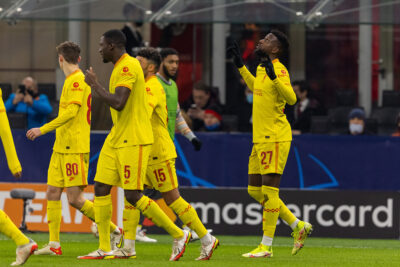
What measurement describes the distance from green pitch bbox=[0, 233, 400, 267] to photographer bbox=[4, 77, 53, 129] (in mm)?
3031

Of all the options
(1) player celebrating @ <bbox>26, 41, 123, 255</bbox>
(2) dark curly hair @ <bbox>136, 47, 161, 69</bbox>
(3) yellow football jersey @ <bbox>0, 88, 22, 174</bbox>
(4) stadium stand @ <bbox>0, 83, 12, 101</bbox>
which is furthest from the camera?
(4) stadium stand @ <bbox>0, 83, 12, 101</bbox>

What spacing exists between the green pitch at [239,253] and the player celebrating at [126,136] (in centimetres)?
60

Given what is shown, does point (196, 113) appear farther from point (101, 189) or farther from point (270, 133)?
point (101, 189)

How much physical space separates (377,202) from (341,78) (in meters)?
6.65

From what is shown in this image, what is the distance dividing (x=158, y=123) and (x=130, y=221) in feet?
3.25

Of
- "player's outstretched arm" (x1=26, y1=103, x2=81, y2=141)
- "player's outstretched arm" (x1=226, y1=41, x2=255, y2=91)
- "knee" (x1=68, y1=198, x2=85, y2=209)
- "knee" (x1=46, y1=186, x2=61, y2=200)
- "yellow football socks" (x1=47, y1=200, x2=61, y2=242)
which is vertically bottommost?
"yellow football socks" (x1=47, y1=200, x2=61, y2=242)

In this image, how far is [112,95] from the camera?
988 centimetres

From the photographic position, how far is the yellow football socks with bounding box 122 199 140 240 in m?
10.6

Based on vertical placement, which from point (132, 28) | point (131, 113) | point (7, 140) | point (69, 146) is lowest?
point (69, 146)

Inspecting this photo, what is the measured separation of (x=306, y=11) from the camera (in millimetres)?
16719

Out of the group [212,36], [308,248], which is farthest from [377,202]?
[212,36]

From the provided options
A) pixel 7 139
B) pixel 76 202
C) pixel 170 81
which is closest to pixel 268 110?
pixel 170 81

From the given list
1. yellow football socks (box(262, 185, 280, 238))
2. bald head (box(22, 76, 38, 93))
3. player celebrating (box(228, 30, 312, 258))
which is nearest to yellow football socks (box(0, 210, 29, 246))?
player celebrating (box(228, 30, 312, 258))

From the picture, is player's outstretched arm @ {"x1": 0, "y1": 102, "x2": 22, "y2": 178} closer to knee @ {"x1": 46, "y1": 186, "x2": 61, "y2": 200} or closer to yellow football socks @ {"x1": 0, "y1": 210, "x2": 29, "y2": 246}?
yellow football socks @ {"x1": 0, "y1": 210, "x2": 29, "y2": 246}
